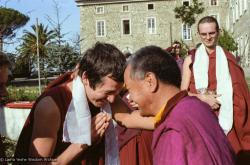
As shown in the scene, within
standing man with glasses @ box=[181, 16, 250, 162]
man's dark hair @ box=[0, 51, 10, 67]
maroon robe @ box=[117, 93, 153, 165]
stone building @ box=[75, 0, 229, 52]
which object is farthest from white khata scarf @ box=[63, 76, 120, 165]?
stone building @ box=[75, 0, 229, 52]

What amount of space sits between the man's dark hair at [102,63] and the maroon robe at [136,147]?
1.26 m

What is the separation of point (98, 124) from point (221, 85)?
2.19 m

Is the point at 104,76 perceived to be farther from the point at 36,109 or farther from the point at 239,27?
the point at 239,27

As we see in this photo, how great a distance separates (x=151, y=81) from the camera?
2385mm

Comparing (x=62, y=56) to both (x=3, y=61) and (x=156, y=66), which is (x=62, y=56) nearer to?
(x=3, y=61)

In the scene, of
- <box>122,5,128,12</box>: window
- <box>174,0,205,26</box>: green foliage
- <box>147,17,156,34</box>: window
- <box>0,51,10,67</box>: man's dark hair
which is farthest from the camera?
<box>122,5,128,12</box>: window

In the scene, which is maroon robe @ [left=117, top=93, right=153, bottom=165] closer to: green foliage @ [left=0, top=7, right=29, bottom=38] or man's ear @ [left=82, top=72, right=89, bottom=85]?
man's ear @ [left=82, top=72, right=89, bottom=85]

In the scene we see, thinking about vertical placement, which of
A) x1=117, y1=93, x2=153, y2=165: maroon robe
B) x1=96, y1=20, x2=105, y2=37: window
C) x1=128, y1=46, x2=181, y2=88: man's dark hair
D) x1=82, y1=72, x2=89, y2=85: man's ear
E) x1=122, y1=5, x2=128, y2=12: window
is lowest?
x1=117, y1=93, x2=153, y2=165: maroon robe

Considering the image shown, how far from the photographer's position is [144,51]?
2.49m

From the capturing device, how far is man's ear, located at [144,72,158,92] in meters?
2.38

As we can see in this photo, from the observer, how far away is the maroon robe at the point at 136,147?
159 inches

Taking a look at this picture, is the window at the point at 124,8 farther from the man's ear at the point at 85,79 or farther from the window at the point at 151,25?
the man's ear at the point at 85,79

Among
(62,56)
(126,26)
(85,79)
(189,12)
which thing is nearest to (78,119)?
(85,79)

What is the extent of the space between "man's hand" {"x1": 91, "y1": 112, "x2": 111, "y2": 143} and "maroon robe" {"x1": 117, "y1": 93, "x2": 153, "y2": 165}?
111 centimetres
